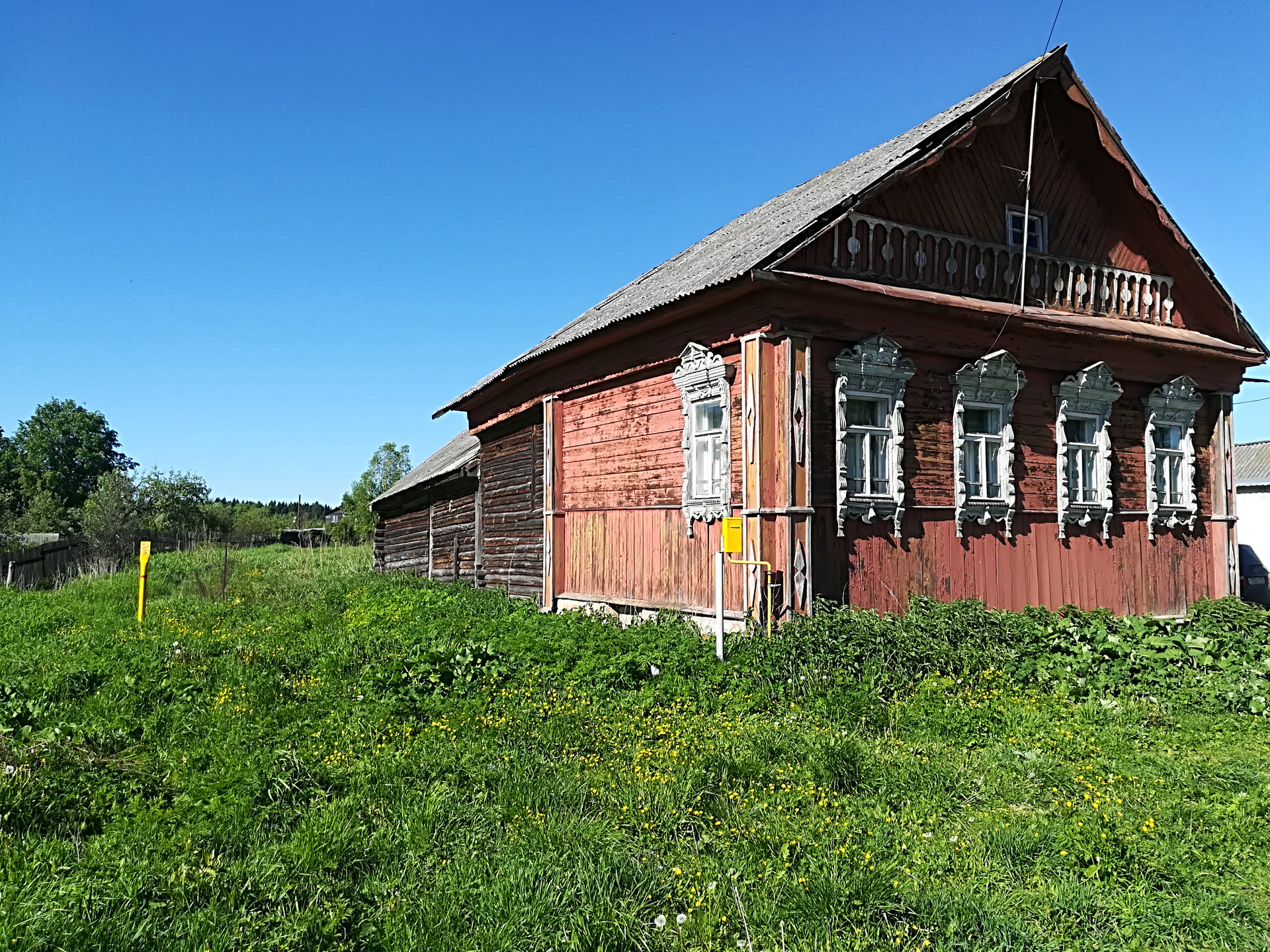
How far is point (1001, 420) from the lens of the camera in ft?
35.9

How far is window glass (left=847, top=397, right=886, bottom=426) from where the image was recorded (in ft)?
32.2

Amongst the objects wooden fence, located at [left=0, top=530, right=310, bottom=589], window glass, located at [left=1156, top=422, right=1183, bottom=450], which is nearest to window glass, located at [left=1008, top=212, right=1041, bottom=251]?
window glass, located at [left=1156, top=422, right=1183, bottom=450]

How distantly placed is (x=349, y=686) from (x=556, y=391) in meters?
6.41

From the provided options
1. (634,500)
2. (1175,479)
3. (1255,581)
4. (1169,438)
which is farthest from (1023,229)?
(1255,581)

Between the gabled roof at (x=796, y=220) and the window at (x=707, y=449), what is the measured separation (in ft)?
4.36

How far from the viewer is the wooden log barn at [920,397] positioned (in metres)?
9.34

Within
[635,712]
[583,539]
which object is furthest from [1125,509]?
[635,712]

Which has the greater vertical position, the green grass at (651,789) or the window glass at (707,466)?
the window glass at (707,466)

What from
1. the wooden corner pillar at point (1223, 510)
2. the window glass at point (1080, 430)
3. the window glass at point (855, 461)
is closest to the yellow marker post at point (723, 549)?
the window glass at point (855, 461)

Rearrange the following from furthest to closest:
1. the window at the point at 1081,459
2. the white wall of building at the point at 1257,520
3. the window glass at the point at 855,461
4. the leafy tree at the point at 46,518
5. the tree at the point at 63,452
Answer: the tree at the point at 63,452, the leafy tree at the point at 46,518, the white wall of building at the point at 1257,520, the window at the point at 1081,459, the window glass at the point at 855,461

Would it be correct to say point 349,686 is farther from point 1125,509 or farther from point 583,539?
point 1125,509

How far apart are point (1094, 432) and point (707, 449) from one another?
578 centimetres

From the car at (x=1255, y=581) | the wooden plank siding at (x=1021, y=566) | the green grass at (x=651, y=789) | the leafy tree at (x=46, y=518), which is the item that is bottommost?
the green grass at (x=651, y=789)

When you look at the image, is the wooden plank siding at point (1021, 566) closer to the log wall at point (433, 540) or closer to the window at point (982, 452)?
the window at point (982, 452)
